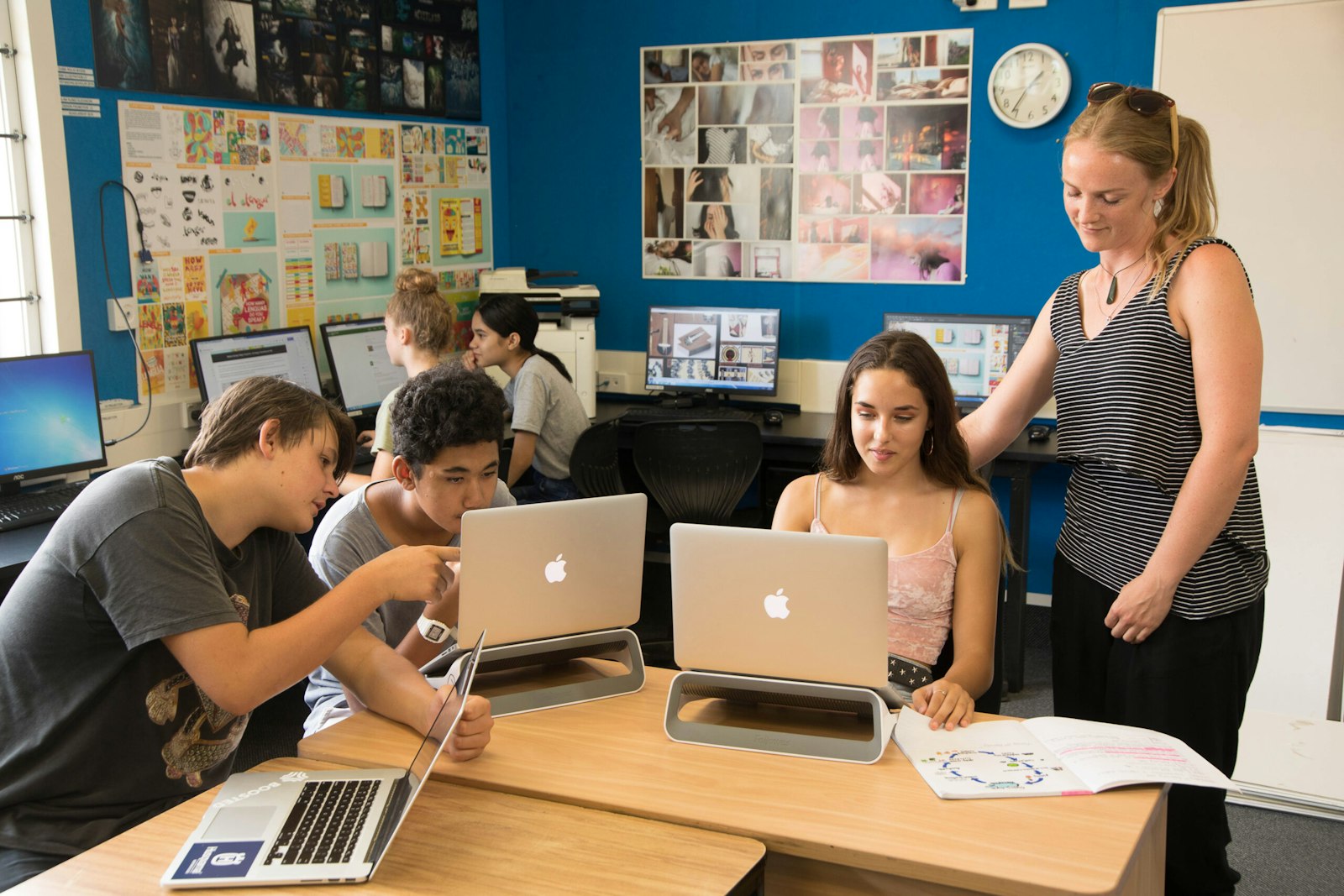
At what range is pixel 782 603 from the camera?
1678mm

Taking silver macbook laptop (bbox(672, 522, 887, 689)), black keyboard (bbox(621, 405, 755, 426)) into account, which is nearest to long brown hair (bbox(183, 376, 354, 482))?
silver macbook laptop (bbox(672, 522, 887, 689))

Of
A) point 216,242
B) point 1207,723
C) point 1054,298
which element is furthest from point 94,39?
point 1207,723

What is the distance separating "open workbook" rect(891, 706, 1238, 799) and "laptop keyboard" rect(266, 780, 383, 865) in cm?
74

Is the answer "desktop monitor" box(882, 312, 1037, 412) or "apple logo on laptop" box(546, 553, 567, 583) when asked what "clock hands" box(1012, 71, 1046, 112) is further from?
"apple logo on laptop" box(546, 553, 567, 583)

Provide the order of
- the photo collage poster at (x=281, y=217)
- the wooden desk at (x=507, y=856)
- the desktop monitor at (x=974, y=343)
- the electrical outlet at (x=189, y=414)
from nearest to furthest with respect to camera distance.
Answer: the wooden desk at (x=507, y=856)
the photo collage poster at (x=281, y=217)
the electrical outlet at (x=189, y=414)
the desktop monitor at (x=974, y=343)

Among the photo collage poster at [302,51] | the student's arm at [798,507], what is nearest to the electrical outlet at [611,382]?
the photo collage poster at [302,51]

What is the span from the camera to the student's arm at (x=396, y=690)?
1683mm

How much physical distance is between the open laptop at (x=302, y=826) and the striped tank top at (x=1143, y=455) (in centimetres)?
107

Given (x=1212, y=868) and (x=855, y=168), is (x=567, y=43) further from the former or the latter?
(x=1212, y=868)

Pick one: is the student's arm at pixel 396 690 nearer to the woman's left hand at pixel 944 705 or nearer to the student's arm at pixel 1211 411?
the woman's left hand at pixel 944 705

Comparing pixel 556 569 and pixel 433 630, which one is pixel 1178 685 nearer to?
pixel 556 569

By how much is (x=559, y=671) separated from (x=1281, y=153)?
3.19m

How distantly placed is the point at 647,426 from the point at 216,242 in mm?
1489

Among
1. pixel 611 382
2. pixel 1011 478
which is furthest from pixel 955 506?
pixel 611 382
